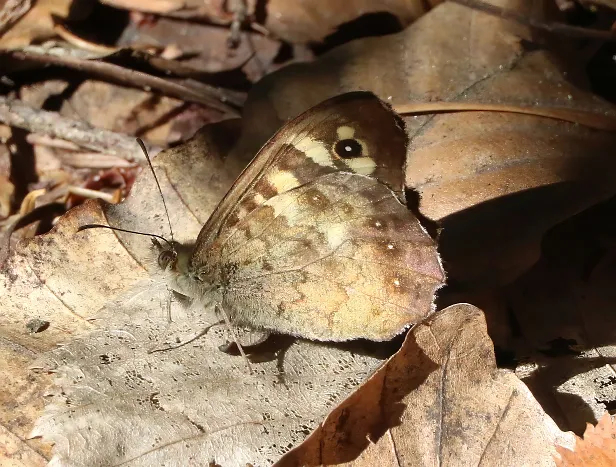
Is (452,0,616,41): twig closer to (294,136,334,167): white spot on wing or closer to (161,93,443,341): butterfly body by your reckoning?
(161,93,443,341): butterfly body

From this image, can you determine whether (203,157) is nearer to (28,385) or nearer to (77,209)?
(77,209)

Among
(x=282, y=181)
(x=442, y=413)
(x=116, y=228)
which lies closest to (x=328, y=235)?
(x=282, y=181)

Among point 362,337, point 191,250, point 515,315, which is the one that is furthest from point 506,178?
point 191,250

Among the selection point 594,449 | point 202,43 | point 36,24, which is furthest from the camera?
point 202,43

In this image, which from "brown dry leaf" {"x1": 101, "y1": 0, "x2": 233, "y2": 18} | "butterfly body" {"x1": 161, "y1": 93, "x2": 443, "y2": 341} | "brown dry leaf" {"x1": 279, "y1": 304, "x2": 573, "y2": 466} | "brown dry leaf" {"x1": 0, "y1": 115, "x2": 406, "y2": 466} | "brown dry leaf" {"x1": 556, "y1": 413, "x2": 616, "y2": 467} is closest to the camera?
"brown dry leaf" {"x1": 556, "y1": 413, "x2": 616, "y2": 467}

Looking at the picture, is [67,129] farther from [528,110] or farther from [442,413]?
[442,413]

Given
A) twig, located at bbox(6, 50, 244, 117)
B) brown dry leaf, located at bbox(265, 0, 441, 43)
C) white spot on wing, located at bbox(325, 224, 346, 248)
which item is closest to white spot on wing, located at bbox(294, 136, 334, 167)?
white spot on wing, located at bbox(325, 224, 346, 248)

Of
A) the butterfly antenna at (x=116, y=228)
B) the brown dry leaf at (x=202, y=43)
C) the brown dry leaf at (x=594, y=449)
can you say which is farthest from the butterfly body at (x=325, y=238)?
the brown dry leaf at (x=202, y=43)
